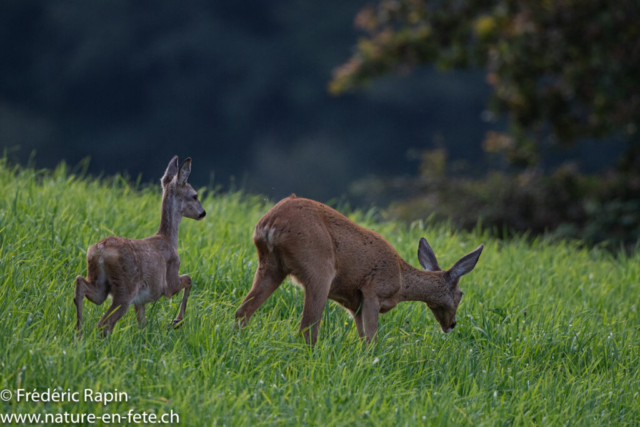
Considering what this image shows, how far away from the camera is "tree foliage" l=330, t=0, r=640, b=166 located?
10398 mm

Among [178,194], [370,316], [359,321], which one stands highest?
[178,194]

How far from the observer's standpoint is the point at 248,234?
7004mm

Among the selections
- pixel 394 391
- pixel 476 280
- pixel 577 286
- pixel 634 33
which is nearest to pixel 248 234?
pixel 476 280

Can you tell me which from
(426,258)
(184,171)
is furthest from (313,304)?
(426,258)

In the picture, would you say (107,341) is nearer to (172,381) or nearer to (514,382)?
(172,381)

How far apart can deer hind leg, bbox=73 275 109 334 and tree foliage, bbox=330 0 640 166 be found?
8510 mm

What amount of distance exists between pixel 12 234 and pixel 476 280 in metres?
4.23

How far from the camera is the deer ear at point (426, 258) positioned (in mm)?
5414

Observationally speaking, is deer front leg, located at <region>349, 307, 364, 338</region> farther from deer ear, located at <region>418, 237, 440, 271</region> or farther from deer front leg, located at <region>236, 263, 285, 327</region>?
deer ear, located at <region>418, 237, 440, 271</region>

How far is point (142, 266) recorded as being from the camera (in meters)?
4.02

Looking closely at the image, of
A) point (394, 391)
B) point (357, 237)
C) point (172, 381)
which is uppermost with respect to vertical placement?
point (357, 237)

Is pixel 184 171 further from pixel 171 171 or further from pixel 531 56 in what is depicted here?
pixel 531 56

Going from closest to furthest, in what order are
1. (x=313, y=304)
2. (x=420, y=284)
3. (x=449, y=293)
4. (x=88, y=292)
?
1. (x=88, y=292)
2. (x=313, y=304)
3. (x=420, y=284)
4. (x=449, y=293)

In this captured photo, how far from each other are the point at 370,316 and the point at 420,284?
2.00 feet
